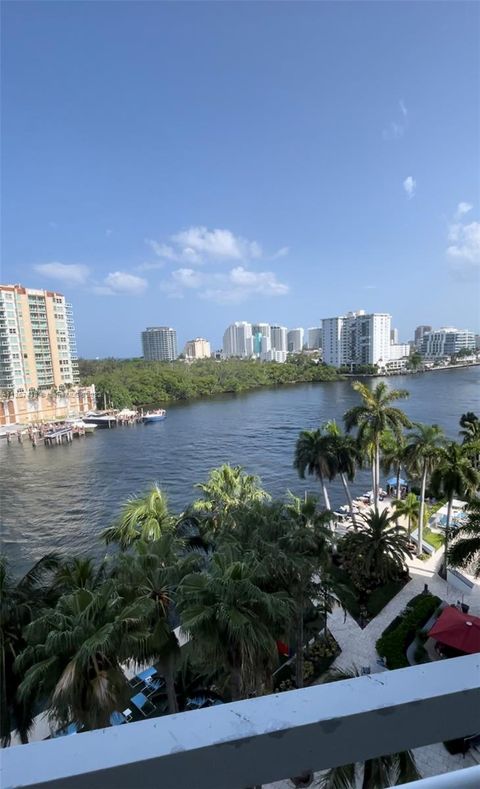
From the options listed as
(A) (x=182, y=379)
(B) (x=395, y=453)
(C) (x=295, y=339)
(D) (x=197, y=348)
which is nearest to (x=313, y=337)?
(C) (x=295, y=339)

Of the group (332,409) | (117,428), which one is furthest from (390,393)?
(117,428)

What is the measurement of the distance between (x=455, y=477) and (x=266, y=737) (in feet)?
36.8

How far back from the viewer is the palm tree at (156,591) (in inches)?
195

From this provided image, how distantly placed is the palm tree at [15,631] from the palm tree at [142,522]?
2.58 meters

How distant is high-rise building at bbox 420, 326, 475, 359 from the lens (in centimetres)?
11000

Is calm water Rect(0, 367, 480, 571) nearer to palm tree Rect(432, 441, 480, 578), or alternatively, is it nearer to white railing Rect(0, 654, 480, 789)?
palm tree Rect(432, 441, 480, 578)

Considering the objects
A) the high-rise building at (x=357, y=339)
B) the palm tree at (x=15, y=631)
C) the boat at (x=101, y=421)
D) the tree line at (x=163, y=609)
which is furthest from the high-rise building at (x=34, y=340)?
the high-rise building at (x=357, y=339)

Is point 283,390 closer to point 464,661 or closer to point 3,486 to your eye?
point 3,486

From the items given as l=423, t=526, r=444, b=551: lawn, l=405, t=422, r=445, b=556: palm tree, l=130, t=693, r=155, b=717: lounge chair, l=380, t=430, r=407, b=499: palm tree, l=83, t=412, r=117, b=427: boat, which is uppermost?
l=405, t=422, r=445, b=556: palm tree

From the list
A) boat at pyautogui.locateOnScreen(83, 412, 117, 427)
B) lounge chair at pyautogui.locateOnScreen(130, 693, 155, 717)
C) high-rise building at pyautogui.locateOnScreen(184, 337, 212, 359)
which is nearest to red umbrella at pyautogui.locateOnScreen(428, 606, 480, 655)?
lounge chair at pyautogui.locateOnScreen(130, 693, 155, 717)

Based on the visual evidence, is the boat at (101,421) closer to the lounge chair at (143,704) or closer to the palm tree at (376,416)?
the palm tree at (376,416)

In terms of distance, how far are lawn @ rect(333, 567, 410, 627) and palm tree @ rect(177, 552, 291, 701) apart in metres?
4.60

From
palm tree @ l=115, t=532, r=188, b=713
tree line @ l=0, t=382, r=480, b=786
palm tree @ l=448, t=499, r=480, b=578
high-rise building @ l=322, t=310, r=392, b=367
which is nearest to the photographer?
tree line @ l=0, t=382, r=480, b=786

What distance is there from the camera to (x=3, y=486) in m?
23.0
